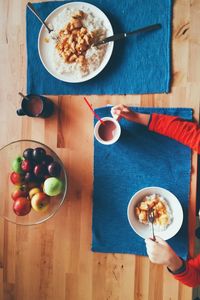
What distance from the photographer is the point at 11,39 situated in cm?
147

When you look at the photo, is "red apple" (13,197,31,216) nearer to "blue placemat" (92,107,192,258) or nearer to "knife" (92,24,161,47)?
"blue placemat" (92,107,192,258)

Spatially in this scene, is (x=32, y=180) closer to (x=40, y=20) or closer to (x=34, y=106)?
(x=34, y=106)

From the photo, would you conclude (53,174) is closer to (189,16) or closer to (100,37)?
(100,37)

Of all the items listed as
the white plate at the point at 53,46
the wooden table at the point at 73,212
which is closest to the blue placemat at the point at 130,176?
the wooden table at the point at 73,212

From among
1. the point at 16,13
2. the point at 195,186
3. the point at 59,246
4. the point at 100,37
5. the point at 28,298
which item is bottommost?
the point at 28,298

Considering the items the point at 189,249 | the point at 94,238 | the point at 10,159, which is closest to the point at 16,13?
the point at 10,159

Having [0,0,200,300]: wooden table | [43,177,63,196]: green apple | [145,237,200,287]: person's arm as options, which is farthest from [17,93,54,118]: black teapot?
[145,237,200,287]: person's arm

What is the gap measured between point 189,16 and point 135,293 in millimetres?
1072

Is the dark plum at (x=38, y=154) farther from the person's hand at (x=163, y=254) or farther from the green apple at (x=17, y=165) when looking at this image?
the person's hand at (x=163, y=254)

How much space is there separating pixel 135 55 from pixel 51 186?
59 cm

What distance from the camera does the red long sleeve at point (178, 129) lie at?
1.28 m

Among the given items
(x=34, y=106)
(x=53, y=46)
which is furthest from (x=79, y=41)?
(x=34, y=106)

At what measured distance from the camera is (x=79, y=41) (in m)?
1.34

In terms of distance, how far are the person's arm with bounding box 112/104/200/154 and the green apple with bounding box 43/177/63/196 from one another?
34cm
